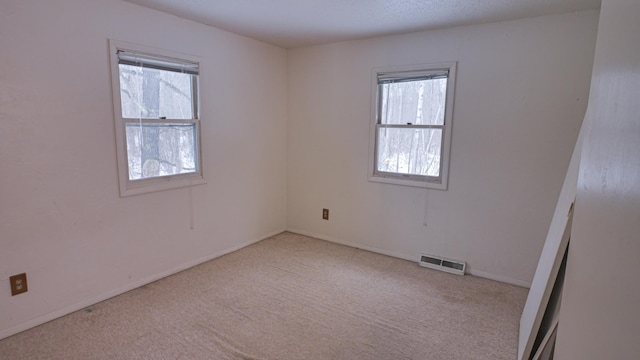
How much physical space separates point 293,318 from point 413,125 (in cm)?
218

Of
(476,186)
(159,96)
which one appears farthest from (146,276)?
(476,186)

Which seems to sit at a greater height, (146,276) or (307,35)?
(307,35)

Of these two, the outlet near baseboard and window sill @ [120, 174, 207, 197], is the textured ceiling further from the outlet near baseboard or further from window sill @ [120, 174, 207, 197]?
the outlet near baseboard

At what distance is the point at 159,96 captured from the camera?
294cm

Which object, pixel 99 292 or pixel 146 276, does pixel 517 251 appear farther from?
pixel 99 292

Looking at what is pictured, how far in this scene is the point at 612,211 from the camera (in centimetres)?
67

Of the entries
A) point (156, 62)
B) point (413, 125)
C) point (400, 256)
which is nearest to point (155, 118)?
point (156, 62)

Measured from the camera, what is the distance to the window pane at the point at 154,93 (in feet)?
8.93

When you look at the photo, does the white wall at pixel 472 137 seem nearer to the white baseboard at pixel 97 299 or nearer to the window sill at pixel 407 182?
the window sill at pixel 407 182

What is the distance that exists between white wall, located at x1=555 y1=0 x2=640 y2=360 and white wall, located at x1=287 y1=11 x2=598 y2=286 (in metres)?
2.09

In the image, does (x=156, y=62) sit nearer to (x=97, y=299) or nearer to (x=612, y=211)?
(x=97, y=299)

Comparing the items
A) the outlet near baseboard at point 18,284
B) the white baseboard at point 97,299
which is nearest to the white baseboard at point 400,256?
the white baseboard at point 97,299

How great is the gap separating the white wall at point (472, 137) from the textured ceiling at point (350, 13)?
0.19 m

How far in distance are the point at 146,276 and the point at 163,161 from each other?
1024 mm
